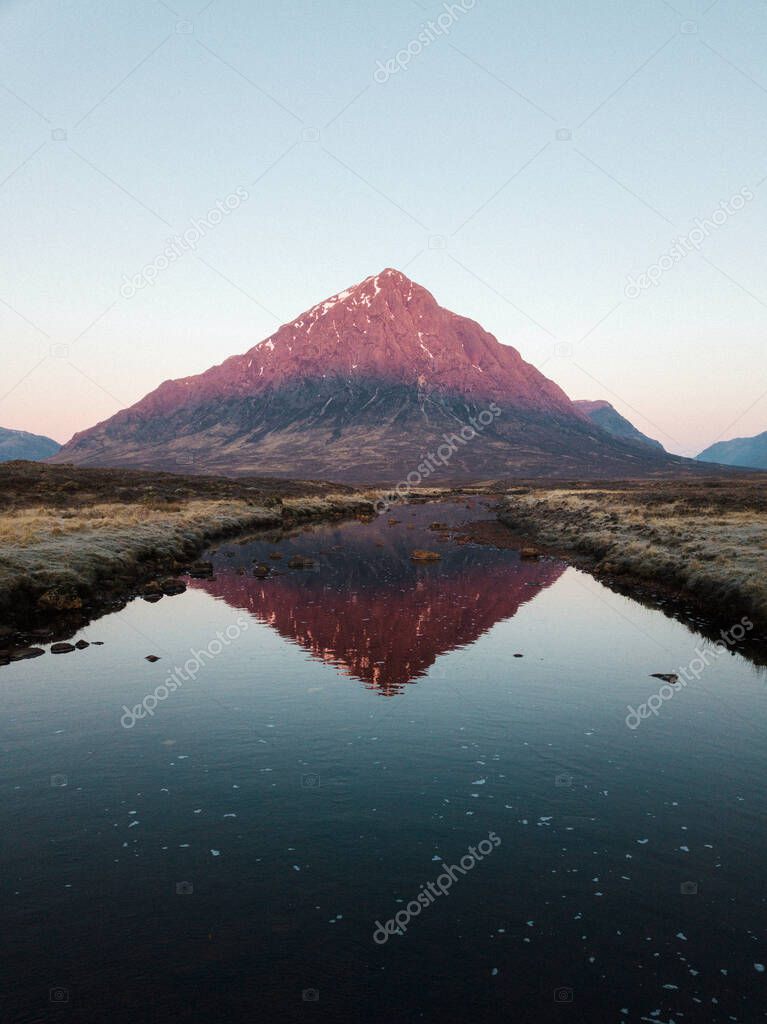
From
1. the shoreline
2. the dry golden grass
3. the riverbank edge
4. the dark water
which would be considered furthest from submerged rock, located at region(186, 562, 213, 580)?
the riverbank edge

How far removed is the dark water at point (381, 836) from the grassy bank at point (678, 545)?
6234mm

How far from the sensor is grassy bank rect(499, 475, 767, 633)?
28844 mm

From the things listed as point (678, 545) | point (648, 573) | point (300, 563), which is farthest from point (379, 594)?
point (678, 545)

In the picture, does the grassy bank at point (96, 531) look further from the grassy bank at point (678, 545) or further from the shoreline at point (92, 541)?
the grassy bank at point (678, 545)

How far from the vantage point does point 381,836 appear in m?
11.5

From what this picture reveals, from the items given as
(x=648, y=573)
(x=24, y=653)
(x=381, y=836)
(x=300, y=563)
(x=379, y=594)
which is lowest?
(x=24, y=653)

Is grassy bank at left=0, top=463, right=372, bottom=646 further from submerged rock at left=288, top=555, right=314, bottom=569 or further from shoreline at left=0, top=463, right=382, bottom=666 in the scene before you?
submerged rock at left=288, top=555, right=314, bottom=569

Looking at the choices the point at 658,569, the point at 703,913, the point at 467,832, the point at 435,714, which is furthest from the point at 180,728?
the point at 658,569

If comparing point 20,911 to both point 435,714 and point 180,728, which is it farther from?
point 435,714

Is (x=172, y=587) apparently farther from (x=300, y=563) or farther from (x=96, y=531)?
(x=96, y=531)

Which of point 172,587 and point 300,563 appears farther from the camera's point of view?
point 300,563

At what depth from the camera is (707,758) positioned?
14938mm

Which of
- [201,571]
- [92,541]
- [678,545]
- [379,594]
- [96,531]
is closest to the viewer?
[379,594]

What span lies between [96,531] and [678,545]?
37.6 meters
